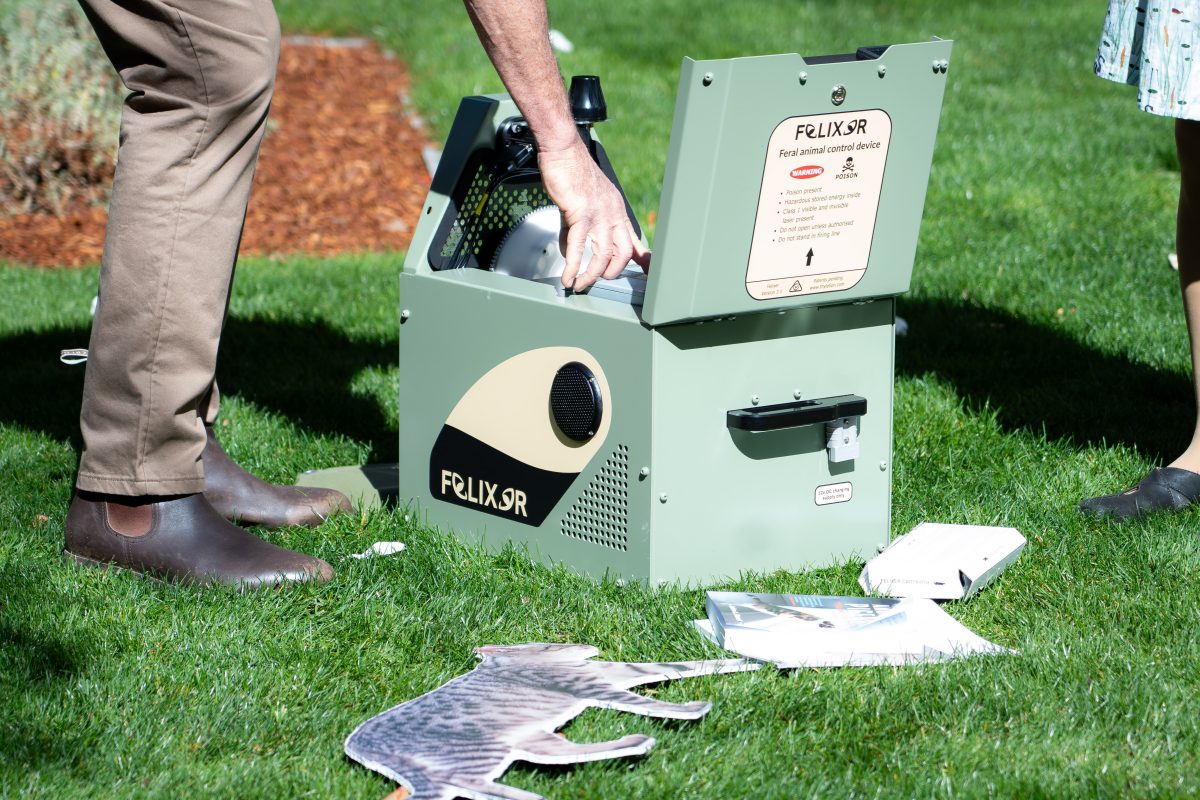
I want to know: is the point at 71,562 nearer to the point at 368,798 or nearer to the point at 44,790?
the point at 44,790

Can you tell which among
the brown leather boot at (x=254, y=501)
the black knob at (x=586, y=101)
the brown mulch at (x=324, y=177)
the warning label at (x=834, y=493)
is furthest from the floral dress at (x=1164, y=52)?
the brown mulch at (x=324, y=177)

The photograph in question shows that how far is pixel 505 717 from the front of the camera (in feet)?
7.59

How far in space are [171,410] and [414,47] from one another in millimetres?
6625

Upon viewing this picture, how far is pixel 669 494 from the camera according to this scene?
107 inches

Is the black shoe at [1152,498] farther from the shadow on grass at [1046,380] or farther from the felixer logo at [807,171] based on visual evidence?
A: the felixer logo at [807,171]

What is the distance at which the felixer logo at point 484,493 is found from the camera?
296cm

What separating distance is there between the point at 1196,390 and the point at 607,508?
1.54 meters

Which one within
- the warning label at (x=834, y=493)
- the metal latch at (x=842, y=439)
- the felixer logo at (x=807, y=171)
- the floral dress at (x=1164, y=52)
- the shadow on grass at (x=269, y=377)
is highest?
the floral dress at (x=1164, y=52)

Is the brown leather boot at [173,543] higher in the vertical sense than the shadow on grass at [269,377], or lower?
higher

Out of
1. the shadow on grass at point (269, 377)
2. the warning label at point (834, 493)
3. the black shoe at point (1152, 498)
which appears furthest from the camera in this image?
the shadow on grass at point (269, 377)

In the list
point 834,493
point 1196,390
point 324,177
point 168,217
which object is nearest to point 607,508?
point 834,493

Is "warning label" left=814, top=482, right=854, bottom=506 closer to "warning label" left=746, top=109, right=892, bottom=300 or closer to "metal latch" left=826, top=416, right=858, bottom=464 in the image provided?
"metal latch" left=826, top=416, right=858, bottom=464

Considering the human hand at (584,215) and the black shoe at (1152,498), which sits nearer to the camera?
the human hand at (584,215)

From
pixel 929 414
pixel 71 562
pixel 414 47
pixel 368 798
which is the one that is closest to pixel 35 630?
pixel 71 562
